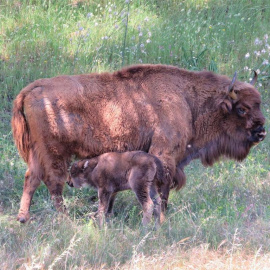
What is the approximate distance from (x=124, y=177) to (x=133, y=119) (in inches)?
31.3

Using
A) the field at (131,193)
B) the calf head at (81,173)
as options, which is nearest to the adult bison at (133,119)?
the calf head at (81,173)

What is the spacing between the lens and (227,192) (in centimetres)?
745

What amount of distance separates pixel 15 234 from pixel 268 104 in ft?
22.6

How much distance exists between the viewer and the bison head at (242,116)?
23.5ft

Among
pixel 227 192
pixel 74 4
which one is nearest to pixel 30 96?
pixel 227 192

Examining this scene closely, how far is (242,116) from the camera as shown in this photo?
23.7ft

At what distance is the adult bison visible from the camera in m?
6.33

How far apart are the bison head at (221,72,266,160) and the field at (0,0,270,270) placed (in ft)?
2.52

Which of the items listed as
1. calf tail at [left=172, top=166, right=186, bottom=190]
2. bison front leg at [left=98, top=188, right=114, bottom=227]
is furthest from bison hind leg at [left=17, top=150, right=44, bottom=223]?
calf tail at [left=172, top=166, right=186, bottom=190]

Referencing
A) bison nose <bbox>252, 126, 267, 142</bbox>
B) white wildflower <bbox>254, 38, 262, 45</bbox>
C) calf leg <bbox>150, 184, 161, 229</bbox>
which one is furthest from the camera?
white wildflower <bbox>254, 38, 262, 45</bbox>

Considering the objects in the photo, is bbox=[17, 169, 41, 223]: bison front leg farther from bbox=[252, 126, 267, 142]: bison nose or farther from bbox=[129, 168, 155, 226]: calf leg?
bbox=[252, 126, 267, 142]: bison nose

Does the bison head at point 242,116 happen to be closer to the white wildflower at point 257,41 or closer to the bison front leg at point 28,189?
the bison front leg at point 28,189

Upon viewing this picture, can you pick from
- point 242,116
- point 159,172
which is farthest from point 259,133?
point 159,172

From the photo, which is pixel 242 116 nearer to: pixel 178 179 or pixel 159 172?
pixel 178 179
